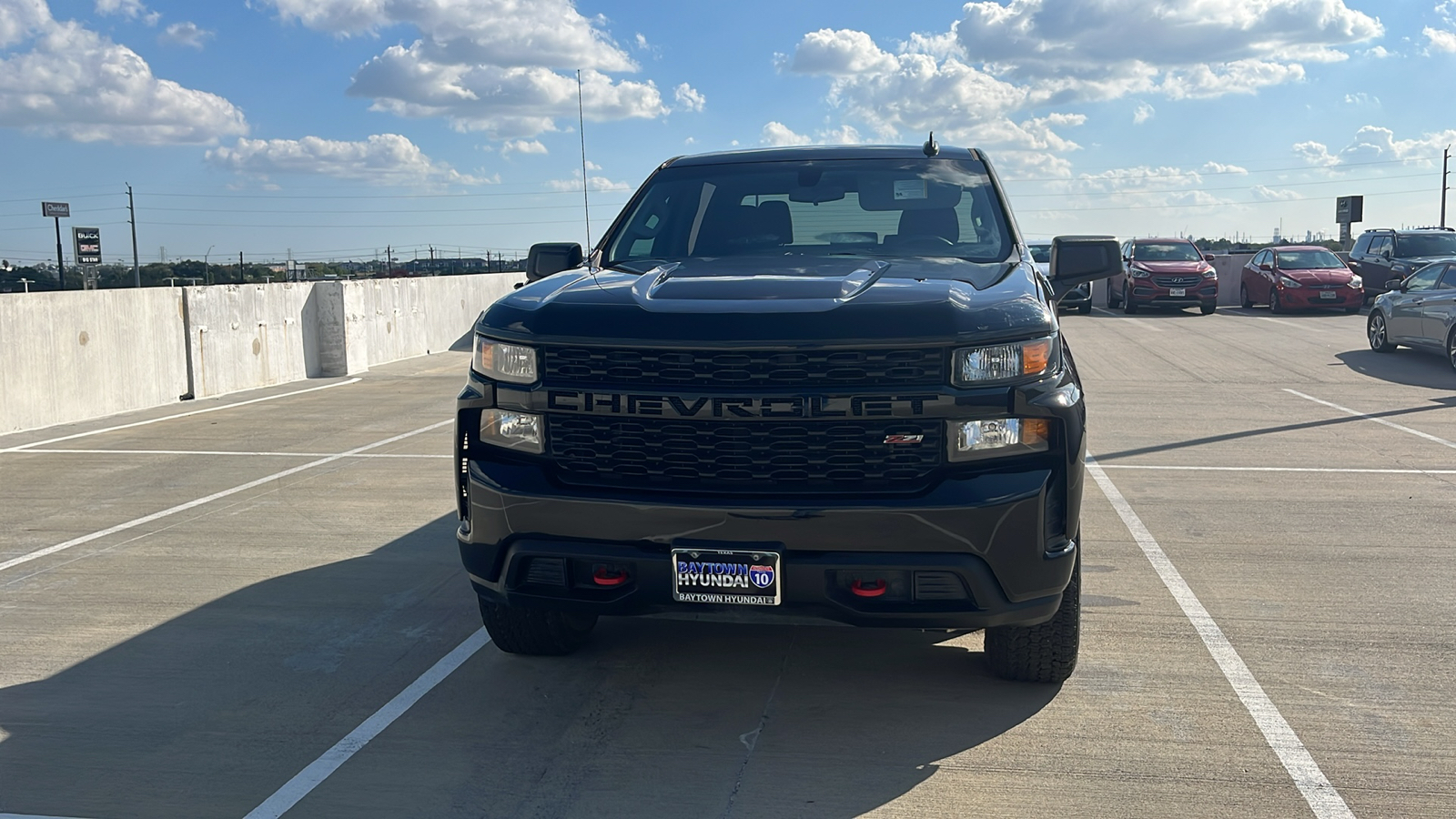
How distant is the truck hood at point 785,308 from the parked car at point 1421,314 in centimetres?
1470

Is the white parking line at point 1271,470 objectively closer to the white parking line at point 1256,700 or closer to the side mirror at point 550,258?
the white parking line at point 1256,700

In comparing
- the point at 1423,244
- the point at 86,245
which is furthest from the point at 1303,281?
the point at 86,245

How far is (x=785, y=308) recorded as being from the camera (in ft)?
12.4

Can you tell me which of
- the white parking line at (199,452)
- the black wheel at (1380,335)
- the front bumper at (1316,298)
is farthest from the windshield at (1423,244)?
the white parking line at (199,452)

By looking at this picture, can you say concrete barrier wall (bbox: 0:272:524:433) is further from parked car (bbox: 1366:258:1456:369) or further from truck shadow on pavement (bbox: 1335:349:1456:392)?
parked car (bbox: 1366:258:1456:369)

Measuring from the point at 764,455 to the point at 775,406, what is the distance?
0.16m

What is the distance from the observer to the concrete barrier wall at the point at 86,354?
38.5 ft

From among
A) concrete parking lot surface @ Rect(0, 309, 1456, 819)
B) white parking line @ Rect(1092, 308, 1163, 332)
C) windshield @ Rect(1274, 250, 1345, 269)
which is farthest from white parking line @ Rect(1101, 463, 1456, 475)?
windshield @ Rect(1274, 250, 1345, 269)

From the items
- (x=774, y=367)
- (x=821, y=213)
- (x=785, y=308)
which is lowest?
(x=774, y=367)

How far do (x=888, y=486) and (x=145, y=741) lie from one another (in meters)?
2.52

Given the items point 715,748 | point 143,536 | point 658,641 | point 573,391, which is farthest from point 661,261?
point 143,536

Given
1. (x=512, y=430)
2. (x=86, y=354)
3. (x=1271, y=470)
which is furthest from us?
(x=86, y=354)

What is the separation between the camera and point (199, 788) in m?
3.65

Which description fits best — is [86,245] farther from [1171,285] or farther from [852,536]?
[852,536]
